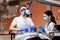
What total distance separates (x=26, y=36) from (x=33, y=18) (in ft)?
3.68

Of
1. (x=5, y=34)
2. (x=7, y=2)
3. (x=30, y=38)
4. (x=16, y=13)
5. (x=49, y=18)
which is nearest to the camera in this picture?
(x=30, y=38)

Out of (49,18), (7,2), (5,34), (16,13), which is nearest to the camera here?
(49,18)

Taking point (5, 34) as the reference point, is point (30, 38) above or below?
above

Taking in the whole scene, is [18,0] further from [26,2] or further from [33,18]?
[33,18]

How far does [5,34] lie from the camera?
4.71ft

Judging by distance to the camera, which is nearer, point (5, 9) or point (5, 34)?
point (5, 34)

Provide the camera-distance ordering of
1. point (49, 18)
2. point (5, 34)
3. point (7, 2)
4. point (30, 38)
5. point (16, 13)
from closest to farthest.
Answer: point (30, 38) < point (49, 18) < point (5, 34) < point (7, 2) < point (16, 13)

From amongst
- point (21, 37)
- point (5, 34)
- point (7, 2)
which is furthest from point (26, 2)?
point (21, 37)

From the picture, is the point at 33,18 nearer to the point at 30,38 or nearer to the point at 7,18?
the point at 7,18

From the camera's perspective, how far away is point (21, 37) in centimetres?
63

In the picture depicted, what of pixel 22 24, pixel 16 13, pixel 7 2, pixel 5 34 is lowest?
pixel 5 34

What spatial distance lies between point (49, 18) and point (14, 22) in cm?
54

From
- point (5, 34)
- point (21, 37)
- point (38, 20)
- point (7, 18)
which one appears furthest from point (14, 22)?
point (21, 37)

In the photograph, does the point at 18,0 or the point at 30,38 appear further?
the point at 18,0
